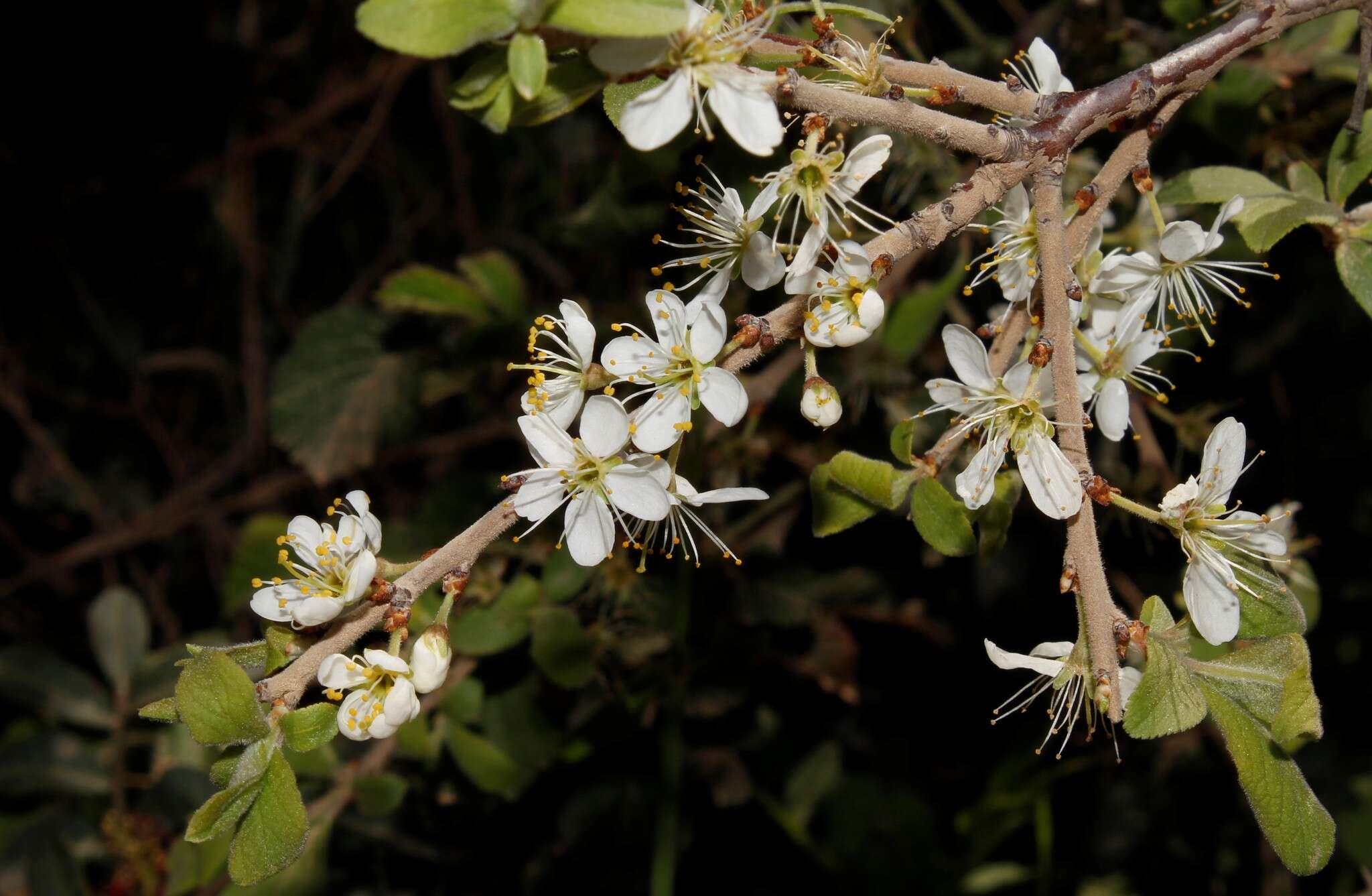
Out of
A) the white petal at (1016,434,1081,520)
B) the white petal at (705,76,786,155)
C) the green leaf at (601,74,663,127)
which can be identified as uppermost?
the green leaf at (601,74,663,127)

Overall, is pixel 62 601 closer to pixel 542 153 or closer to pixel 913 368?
pixel 542 153

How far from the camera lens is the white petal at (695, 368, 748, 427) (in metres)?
0.96

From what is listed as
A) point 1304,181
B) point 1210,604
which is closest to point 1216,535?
point 1210,604

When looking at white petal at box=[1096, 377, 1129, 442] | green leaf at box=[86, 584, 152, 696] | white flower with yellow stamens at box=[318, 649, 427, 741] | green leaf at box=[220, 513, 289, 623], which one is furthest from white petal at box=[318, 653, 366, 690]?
green leaf at box=[86, 584, 152, 696]

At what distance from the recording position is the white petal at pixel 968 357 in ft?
3.32

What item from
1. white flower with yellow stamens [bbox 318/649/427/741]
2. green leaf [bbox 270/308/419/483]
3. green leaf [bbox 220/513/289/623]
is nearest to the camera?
white flower with yellow stamens [bbox 318/649/427/741]

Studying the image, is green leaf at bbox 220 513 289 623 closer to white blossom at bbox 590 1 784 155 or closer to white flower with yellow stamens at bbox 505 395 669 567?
white flower with yellow stamens at bbox 505 395 669 567

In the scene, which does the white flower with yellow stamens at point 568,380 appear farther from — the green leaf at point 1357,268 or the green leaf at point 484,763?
the green leaf at point 1357,268

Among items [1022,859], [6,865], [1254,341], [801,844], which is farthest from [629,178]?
[6,865]

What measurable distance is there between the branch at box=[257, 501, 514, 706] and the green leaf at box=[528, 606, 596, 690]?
42cm

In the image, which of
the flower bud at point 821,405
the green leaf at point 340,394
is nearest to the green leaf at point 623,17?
the flower bud at point 821,405

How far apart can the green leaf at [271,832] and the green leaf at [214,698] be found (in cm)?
6

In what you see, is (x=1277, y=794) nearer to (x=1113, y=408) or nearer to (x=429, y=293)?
(x=1113, y=408)

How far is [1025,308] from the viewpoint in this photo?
3.59 feet
